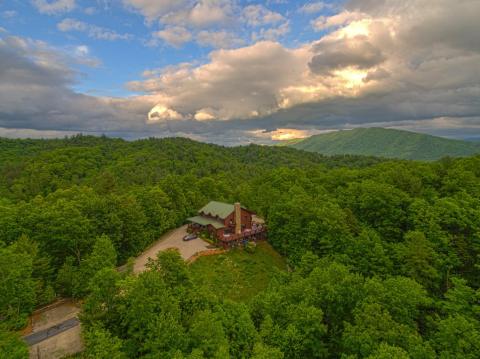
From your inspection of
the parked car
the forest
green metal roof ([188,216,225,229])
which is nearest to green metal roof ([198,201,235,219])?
green metal roof ([188,216,225,229])

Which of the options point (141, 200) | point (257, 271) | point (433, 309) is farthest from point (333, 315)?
point (141, 200)

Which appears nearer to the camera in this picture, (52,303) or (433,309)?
(433,309)

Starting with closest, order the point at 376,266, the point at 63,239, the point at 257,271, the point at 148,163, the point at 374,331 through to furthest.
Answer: the point at 374,331, the point at 376,266, the point at 63,239, the point at 257,271, the point at 148,163

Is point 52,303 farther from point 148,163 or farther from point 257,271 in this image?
point 148,163

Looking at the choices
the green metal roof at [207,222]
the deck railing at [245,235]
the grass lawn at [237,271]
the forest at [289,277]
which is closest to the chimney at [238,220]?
the deck railing at [245,235]

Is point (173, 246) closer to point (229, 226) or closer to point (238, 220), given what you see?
point (229, 226)

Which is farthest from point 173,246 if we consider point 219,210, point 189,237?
point 219,210

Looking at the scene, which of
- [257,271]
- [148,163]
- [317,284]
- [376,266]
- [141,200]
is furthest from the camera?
[148,163]

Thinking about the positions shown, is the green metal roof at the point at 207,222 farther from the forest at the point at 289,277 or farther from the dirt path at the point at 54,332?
the dirt path at the point at 54,332
